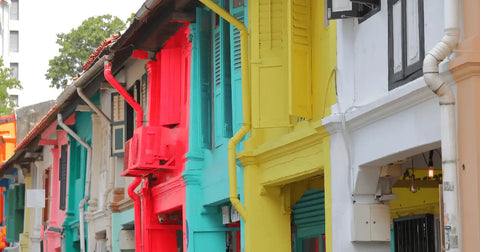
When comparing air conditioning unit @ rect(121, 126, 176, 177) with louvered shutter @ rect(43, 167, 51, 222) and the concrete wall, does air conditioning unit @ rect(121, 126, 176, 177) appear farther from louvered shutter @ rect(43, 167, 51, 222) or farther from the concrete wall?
the concrete wall

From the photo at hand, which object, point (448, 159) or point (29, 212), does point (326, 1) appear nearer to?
point (448, 159)

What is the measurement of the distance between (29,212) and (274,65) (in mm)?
21411

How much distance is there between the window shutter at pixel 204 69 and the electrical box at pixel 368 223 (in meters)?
4.89

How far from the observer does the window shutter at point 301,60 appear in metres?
11.0

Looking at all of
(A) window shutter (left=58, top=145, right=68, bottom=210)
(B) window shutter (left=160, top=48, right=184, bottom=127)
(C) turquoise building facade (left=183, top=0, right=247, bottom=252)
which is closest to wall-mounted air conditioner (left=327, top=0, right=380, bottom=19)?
(C) turquoise building facade (left=183, top=0, right=247, bottom=252)

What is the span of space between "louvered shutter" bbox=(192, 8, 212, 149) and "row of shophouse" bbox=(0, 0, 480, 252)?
2 centimetres

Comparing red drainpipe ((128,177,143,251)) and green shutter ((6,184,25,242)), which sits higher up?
green shutter ((6,184,25,242))

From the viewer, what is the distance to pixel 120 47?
16547mm

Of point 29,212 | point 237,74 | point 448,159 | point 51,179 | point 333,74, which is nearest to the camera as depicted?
point 448,159

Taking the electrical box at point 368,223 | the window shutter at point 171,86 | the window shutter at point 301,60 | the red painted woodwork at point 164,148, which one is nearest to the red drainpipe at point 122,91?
the red painted woodwork at point 164,148

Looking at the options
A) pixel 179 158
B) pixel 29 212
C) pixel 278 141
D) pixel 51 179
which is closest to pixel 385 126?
pixel 278 141

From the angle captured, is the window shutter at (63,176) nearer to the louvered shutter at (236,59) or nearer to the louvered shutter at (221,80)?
the louvered shutter at (221,80)

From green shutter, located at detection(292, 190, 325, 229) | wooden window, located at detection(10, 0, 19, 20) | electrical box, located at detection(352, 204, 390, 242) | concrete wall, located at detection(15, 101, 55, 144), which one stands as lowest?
electrical box, located at detection(352, 204, 390, 242)

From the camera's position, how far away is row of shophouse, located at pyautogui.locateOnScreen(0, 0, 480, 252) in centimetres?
757
